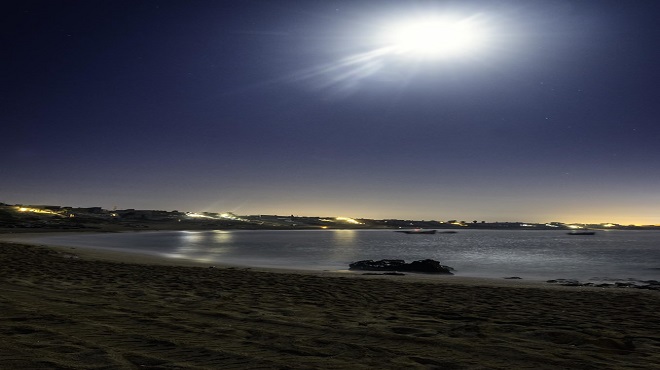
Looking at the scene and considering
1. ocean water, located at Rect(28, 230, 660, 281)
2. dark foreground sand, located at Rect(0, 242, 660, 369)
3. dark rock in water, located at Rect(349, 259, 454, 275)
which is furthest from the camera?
ocean water, located at Rect(28, 230, 660, 281)

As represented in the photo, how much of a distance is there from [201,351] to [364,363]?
219 cm

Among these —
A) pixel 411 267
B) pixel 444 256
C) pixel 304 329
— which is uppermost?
pixel 304 329

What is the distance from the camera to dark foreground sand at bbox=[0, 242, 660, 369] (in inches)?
206

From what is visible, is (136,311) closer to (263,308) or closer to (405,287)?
(263,308)

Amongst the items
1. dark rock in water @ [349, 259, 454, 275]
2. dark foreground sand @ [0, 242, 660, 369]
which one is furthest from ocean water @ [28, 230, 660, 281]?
dark foreground sand @ [0, 242, 660, 369]

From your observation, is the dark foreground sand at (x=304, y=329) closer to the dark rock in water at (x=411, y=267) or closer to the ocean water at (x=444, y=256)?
the dark rock in water at (x=411, y=267)

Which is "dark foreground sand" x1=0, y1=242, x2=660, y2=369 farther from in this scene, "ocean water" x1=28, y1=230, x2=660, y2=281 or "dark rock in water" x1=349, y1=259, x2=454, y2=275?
"ocean water" x1=28, y1=230, x2=660, y2=281

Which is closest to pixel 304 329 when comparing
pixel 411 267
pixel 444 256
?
pixel 411 267

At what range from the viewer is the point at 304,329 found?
7090mm

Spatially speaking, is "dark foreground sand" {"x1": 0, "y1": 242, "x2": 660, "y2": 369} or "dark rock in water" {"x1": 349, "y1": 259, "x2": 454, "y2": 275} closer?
"dark foreground sand" {"x1": 0, "y1": 242, "x2": 660, "y2": 369}

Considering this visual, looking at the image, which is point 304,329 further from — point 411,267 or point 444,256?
point 444,256

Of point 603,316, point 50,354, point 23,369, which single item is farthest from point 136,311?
point 603,316

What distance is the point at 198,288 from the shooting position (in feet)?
41.9

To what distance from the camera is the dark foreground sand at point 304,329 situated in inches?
206
